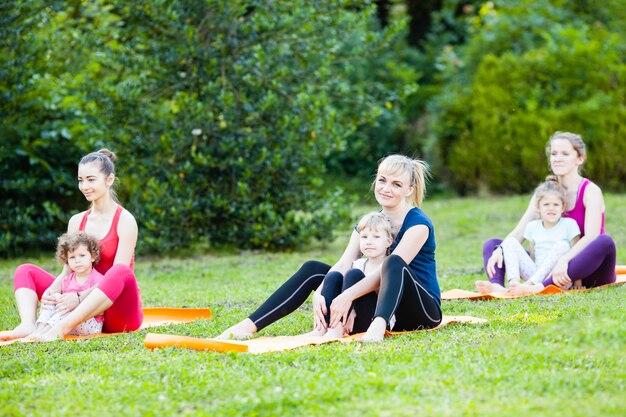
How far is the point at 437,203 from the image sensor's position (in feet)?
52.8

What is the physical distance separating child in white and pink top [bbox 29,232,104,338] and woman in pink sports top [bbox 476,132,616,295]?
9.39ft

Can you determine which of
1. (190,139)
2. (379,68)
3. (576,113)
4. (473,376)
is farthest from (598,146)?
(473,376)

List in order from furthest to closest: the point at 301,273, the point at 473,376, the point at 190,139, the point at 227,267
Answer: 1. the point at 190,139
2. the point at 227,267
3. the point at 301,273
4. the point at 473,376

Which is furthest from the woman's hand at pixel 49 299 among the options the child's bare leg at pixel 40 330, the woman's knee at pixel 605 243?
A: the woman's knee at pixel 605 243

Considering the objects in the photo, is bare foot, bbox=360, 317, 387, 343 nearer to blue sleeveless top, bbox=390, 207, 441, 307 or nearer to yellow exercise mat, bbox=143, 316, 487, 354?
yellow exercise mat, bbox=143, 316, 487, 354

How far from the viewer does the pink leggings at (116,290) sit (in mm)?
6105

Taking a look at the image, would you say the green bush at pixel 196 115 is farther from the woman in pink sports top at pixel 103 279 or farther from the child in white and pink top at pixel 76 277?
the child in white and pink top at pixel 76 277

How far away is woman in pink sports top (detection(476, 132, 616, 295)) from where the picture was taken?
7.13 m

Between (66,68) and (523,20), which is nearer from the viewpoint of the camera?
(66,68)

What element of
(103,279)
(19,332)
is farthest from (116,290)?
(19,332)

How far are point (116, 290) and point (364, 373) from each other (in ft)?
7.31

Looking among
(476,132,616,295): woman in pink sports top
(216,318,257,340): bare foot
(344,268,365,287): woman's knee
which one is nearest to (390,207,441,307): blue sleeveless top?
(344,268,365,287): woman's knee

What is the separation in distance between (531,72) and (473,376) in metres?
12.1

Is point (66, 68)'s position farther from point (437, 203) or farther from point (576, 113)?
point (576, 113)
